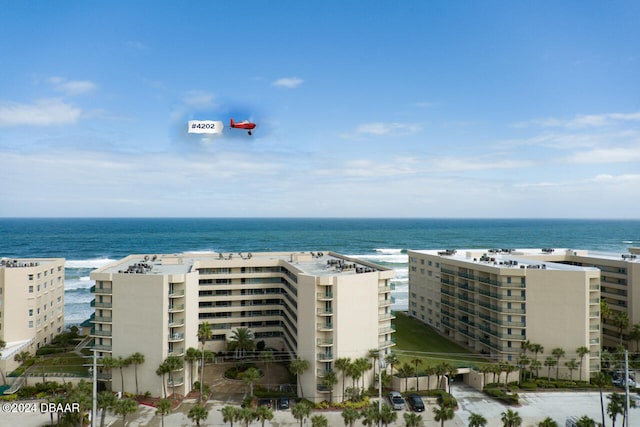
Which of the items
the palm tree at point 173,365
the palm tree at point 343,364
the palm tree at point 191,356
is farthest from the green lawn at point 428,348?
the palm tree at point 173,365

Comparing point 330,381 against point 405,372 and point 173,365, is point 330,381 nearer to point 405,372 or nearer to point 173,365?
point 405,372

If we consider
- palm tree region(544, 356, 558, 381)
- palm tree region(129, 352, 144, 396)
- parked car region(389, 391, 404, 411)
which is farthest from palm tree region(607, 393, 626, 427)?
palm tree region(129, 352, 144, 396)

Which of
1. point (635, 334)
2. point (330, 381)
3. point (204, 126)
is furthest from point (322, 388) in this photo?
point (635, 334)

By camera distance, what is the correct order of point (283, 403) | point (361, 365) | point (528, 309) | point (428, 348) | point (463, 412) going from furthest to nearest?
point (428, 348)
point (528, 309)
point (361, 365)
point (283, 403)
point (463, 412)

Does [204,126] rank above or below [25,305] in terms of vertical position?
above

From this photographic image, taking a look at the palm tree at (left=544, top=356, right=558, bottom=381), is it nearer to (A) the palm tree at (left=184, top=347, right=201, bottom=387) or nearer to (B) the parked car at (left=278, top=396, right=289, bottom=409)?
(B) the parked car at (left=278, top=396, right=289, bottom=409)

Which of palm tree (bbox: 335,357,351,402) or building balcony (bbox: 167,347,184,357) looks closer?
palm tree (bbox: 335,357,351,402)
